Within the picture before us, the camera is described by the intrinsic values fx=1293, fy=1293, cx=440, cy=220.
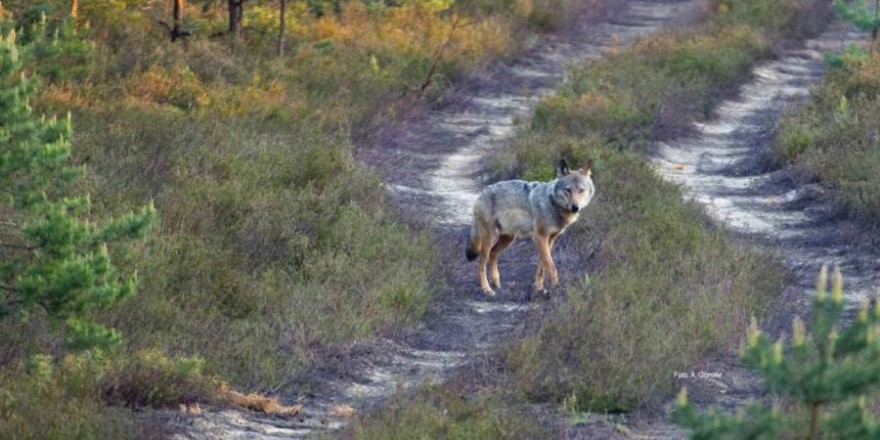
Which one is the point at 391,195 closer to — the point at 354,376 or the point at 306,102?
the point at 306,102

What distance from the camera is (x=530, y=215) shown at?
1323 centimetres

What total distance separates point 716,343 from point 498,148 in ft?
33.8

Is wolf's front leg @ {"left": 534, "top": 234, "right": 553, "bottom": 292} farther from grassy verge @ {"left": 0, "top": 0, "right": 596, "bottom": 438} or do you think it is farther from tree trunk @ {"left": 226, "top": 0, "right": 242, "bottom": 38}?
tree trunk @ {"left": 226, "top": 0, "right": 242, "bottom": 38}

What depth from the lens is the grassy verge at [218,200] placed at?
366 inches

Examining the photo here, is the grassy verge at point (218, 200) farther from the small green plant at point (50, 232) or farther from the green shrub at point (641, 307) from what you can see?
the green shrub at point (641, 307)

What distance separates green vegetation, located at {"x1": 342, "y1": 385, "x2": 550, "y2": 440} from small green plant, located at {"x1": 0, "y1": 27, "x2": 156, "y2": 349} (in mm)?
1826

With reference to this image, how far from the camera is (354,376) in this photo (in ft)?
34.1

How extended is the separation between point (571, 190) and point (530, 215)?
0.59m

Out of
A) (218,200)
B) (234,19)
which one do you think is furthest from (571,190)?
(234,19)

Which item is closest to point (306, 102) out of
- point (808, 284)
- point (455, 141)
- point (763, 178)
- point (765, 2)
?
point (455, 141)

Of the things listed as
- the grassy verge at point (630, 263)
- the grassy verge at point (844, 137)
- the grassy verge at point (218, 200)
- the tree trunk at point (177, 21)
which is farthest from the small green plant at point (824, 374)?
the tree trunk at point (177, 21)

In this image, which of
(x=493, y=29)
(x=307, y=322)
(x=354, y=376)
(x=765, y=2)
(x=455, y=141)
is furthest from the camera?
(x=765, y=2)

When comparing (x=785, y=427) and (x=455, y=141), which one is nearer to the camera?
(x=785, y=427)

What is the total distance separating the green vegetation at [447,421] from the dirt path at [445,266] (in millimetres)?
662
